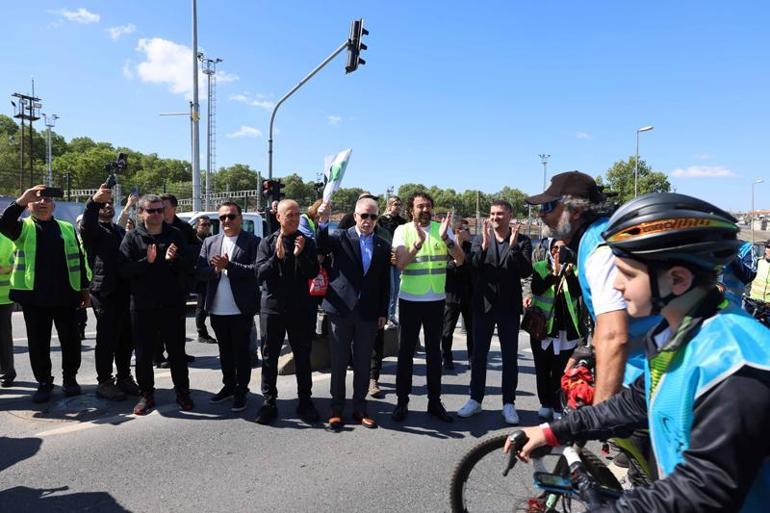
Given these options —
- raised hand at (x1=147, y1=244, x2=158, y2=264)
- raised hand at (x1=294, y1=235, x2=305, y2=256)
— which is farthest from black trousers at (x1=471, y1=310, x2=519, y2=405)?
raised hand at (x1=147, y1=244, x2=158, y2=264)

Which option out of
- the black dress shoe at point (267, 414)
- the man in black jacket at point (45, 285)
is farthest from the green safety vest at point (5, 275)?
the black dress shoe at point (267, 414)

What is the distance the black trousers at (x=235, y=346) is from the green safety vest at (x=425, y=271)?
1681 mm

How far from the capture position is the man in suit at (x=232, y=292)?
16.0 feet

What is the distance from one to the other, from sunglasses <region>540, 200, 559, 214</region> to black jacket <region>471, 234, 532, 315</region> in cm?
164

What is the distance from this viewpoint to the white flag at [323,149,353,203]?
4.64 meters

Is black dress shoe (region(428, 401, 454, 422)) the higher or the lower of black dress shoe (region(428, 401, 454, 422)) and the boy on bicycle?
the lower

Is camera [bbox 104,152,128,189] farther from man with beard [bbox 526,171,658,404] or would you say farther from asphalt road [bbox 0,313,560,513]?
man with beard [bbox 526,171,658,404]

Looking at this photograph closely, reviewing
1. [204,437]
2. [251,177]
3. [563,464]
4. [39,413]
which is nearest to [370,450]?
[204,437]

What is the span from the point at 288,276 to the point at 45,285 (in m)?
2.52

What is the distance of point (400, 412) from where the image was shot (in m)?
4.64

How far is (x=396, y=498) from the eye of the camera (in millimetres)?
3234

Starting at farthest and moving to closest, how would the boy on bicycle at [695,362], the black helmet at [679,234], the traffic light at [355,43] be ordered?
1. the traffic light at [355,43]
2. the black helmet at [679,234]
3. the boy on bicycle at [695,362]

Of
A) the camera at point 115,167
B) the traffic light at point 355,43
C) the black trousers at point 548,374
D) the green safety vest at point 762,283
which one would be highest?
the traffic light at point 355,43

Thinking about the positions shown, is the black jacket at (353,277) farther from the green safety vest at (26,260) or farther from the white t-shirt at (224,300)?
the green safety vest at (26,260)
